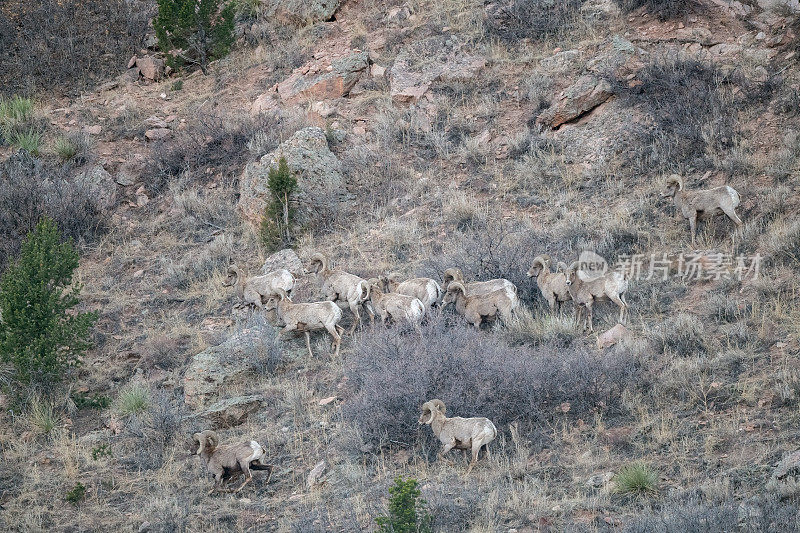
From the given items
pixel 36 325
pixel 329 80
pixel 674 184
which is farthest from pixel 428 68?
pixel 36 325

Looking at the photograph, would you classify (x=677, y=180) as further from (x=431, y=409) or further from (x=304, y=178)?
(x=304, y=178)

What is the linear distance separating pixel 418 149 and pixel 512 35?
357cm

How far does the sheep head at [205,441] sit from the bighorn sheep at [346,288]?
9.48 ft

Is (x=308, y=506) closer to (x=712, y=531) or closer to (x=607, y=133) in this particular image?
(x=712, y=531)

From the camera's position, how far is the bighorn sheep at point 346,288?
36.1 feet

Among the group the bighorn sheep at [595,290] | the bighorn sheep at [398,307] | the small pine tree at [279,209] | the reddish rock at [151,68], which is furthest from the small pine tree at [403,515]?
the reddish rock at [151,68]

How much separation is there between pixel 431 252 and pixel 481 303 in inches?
111

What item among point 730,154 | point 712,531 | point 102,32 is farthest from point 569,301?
point 102,32

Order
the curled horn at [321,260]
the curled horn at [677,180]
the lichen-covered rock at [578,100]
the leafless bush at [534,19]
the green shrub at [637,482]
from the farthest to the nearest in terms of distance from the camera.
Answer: the leafless bush at [534,19]
the lichen-covered rock at [578,100]
the curled horn at [677,180]
the curled horn at [321,260]
the green shrub at [637,482]

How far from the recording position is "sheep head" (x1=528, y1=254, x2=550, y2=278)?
10664 millimetres

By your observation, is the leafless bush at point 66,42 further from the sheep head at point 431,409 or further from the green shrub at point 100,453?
the sheep head at point 431,409

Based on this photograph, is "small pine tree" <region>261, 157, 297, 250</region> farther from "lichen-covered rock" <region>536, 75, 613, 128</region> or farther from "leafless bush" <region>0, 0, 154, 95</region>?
"leafless bush" <region>0, 0, 154, 95</region>

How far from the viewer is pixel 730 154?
12.9m

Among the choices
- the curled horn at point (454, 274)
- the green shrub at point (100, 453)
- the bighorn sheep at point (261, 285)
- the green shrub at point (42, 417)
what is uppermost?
the curled horn at point (454, 274)
